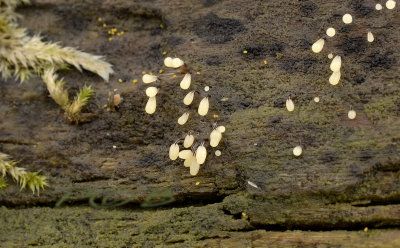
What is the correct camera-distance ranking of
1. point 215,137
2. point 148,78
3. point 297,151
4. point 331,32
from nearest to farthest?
point 297,151, point 215,137, point 331,32, point 148,78

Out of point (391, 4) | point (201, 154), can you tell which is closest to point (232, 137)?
point (201, 154)

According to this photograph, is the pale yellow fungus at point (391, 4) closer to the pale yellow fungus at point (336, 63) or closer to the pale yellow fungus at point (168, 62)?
the pale yellow fungus at point (336, 63)

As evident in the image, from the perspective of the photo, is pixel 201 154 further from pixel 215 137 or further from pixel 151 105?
pixel 151 105

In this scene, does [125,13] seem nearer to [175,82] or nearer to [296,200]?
[175,82]

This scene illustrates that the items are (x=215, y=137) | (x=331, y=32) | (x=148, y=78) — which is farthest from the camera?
(x=148, y=78)

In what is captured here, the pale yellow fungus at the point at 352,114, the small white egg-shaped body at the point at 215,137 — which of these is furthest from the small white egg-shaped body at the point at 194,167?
the pale yellow fungus at the point at 352,114

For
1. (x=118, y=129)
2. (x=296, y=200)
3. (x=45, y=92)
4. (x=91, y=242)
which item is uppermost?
(x=45, y=92)

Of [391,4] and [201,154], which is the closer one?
[201,154]

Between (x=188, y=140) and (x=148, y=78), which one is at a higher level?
(x=148, y=78)

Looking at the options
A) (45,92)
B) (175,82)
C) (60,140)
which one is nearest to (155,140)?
(175,82)
